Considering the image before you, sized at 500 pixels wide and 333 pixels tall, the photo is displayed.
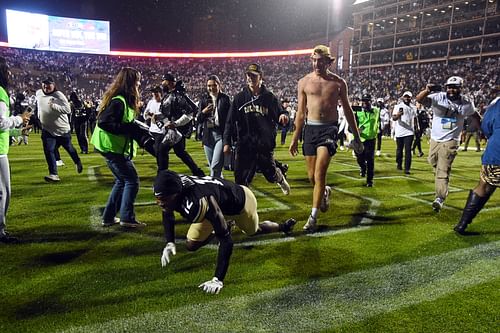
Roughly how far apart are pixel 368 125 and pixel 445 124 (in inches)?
120

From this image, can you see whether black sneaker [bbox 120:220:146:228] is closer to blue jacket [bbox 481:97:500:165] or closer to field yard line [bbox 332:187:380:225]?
field yard line [bbox 332:187:380:225]

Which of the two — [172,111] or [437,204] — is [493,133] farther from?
[172,111]

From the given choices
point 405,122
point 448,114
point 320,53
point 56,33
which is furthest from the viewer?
point 56,33

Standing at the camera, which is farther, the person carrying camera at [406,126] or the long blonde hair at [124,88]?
the person carrying camera at [406,126]

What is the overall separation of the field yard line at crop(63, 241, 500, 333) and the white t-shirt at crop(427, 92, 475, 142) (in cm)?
244

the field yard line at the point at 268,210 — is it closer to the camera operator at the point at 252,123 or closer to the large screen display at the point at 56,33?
the camera operator at the point at 252,123

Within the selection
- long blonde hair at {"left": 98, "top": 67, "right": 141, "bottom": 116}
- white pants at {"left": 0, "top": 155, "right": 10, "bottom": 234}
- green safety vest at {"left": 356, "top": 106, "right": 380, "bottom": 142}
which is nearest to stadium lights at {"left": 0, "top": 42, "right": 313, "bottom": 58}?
green safety vest at {"left": 356, "top": 106, "right": 380, "bottom": 142}

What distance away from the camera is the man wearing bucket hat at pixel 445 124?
5879mm

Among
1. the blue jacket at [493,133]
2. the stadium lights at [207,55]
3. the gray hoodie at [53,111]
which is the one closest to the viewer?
the blue jacket at [493,133]

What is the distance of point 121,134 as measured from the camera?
196 inches

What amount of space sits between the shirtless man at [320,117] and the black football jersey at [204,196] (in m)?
1.59

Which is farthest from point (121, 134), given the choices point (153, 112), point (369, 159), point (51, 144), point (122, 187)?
point (369, 159)

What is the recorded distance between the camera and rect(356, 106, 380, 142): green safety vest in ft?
29.9

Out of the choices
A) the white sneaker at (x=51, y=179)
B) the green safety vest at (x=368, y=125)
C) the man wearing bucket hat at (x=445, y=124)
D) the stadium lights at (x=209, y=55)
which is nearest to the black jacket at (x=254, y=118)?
the man wearing bucket hat at (x=445, y=124)
